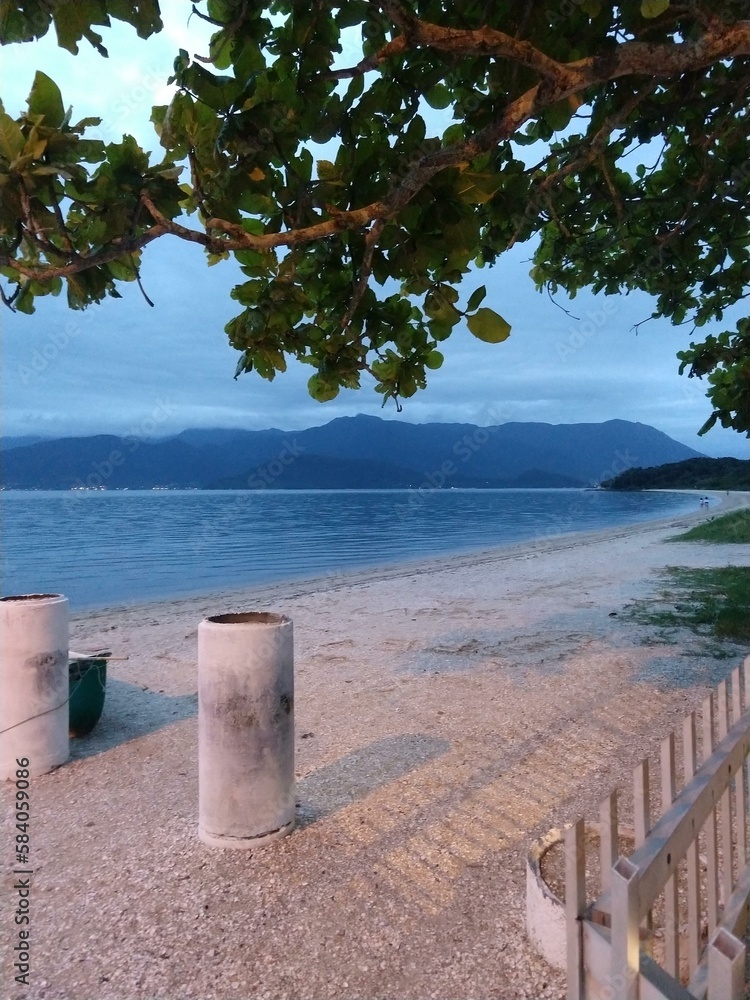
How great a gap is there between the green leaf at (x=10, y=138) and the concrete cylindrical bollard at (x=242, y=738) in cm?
231

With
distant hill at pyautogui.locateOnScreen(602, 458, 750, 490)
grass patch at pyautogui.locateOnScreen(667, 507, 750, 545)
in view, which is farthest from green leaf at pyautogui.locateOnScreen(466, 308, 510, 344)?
distant hill at pyautogui.locateOnScreen(602, 458, 750, 490)

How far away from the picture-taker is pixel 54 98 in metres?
2.52

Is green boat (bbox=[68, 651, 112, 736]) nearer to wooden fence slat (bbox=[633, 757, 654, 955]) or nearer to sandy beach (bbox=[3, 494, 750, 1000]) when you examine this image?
sandy beach (bbox=[3, 494, 750, 1000])

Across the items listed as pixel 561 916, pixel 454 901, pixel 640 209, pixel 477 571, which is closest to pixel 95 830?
pixel 454 901

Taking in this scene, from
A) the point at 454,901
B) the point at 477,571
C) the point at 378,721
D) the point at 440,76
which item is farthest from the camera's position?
the point at 477,571

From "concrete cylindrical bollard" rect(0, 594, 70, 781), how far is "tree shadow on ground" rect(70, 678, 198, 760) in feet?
1.53

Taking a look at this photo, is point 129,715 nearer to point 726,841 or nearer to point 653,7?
point 726,841

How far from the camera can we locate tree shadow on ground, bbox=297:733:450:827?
158 inches

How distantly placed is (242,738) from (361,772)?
1326mm

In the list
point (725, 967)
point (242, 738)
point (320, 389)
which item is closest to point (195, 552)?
point (320, 389)

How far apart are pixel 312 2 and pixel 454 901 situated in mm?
4025

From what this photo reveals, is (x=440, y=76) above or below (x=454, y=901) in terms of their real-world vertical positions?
above

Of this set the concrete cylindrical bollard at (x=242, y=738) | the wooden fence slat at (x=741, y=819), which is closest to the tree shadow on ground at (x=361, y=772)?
the concrete cylindrical bollard at (x=242, y=738)

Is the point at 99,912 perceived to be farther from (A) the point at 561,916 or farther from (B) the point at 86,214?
(B) the point at 86,214
